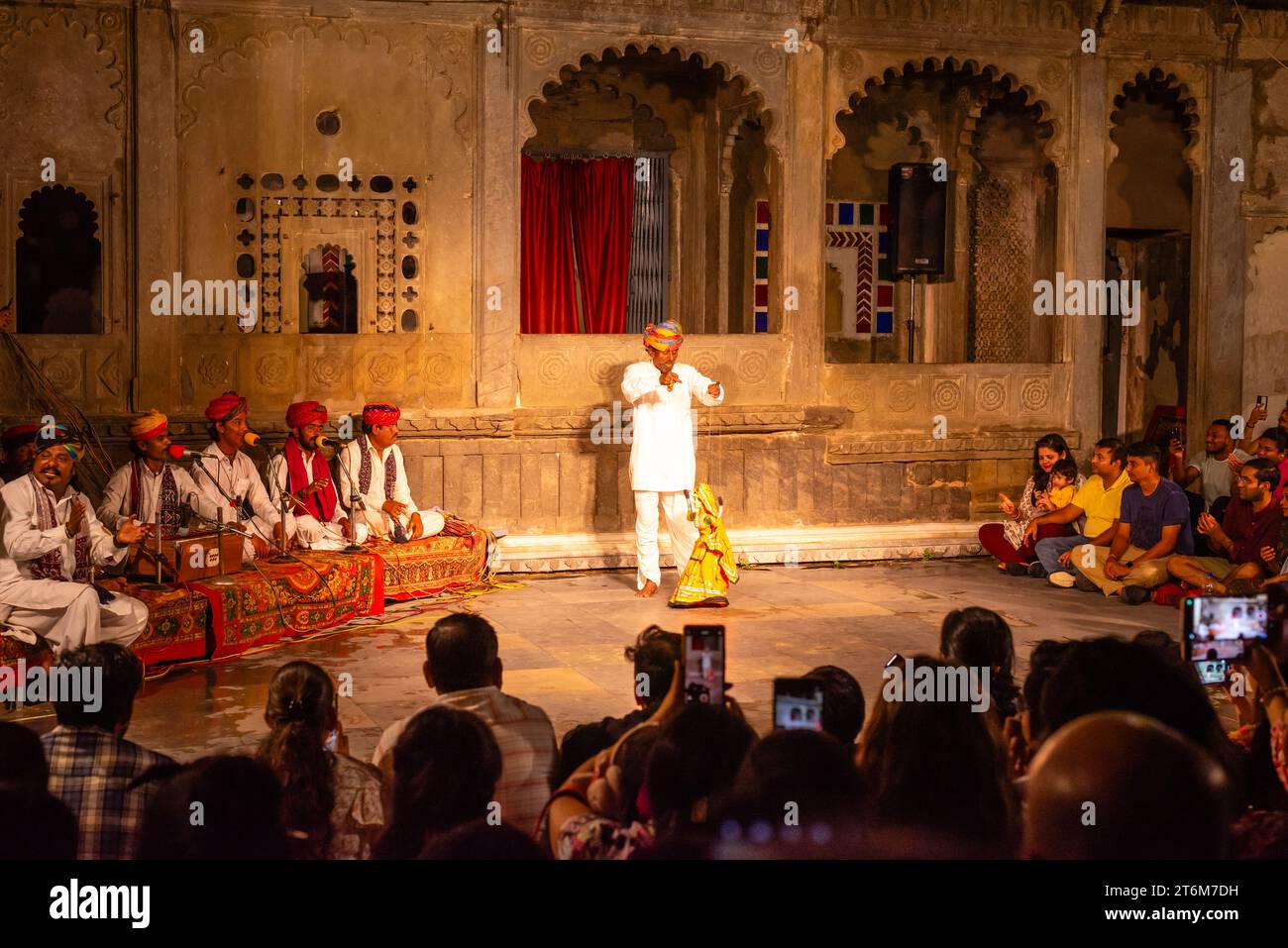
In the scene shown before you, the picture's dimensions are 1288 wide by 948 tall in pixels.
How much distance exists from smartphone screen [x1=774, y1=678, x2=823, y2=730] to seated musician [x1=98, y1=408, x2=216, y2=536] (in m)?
4.60

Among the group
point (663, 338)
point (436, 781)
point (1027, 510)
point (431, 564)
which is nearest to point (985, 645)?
point (436, 781)

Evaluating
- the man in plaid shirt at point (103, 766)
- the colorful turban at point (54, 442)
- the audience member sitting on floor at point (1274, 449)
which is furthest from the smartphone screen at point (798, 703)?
the audience member sitting on floor at point (1274, 449)

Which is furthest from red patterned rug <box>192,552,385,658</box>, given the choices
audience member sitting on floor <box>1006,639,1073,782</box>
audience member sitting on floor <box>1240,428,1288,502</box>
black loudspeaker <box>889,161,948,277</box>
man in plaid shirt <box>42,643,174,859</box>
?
black loudspeaker <box>889,161,948,277</box>

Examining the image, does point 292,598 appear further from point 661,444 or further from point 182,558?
point 661,444

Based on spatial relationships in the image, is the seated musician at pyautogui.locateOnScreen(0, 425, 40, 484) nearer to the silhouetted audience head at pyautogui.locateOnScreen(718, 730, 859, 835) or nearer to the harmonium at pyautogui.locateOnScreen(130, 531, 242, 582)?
the harmonium at pyautogui.locateOnScreen(130, 531, 242, 582)

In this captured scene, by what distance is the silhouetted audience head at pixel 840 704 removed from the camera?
382 centimetres

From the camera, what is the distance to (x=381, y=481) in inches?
359

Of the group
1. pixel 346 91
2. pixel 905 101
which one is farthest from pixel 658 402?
pixel 905 101

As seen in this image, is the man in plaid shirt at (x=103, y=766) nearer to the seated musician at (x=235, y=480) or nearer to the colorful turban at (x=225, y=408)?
the seated musician at (x=235, y=480)

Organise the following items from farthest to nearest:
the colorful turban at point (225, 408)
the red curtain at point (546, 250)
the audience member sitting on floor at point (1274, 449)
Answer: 1. the red curtain at point (546, 250)
2. the audience member sitting on floor at point (1274, 449)
3. the colorful turban at point (225, 408)

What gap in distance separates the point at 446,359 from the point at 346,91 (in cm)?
191

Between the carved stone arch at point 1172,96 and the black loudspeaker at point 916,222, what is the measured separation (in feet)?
4.67
